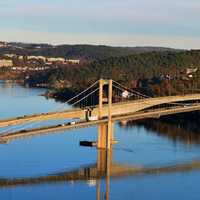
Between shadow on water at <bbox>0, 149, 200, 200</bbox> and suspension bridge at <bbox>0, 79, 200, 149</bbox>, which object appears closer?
shadow on water at <bbox>0, 149, 200, 200</bbox>

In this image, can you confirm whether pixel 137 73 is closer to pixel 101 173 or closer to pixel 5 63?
pixel 101 173

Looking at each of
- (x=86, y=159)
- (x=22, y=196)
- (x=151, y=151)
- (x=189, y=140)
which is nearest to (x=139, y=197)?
(x=22, y=196)

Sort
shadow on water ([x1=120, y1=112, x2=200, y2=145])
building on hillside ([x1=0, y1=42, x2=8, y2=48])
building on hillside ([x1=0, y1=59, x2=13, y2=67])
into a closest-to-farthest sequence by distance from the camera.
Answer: shadow on water ([x1=120, y1=112, x2=200, y2=145]) → building on hillside ([x1=0, y1=59, x2=13, y2=67]) → building on hillside ([x1=0, y1=42, x2=8, y2=48])

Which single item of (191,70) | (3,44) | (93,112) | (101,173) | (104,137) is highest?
(3,44)

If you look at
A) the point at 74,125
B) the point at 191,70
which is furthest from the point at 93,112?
the point at 191,70

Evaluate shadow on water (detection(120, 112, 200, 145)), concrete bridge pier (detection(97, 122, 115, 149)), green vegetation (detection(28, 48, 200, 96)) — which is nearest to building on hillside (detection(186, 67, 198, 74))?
green vegetation (detection(28, 48, 200, 96))

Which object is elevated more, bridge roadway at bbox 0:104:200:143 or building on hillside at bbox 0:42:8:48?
building on hillside at bbox 0:42:8:48

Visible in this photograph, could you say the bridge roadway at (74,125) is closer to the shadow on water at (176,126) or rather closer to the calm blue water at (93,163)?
the calm blue water at (93,163)

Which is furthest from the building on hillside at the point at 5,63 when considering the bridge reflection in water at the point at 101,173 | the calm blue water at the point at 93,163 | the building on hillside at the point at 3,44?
the bridge reflection in water at the point at 101,173

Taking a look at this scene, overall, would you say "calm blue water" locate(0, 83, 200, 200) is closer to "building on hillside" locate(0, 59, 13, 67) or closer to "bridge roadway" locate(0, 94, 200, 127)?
"bridge roadway" locate(0, 94, 200, 127)
